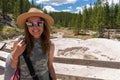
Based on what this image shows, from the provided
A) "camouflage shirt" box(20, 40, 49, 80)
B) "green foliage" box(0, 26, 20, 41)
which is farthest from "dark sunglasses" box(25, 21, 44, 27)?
"green foliage" box(0, 26, 20, 41)

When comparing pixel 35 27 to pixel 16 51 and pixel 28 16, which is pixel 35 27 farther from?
pixel 16 51

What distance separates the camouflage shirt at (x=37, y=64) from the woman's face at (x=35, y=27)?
88mm

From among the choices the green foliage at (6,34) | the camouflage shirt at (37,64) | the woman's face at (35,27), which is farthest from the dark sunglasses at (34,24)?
the green foliage at (6,34)

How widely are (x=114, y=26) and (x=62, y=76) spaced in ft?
196

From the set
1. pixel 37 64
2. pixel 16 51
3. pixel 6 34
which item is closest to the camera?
pixel 16 51

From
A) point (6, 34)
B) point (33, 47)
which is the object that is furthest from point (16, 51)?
point (6, 34)

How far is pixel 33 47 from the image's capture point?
3.12 m

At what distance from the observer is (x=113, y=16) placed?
69.7 meters

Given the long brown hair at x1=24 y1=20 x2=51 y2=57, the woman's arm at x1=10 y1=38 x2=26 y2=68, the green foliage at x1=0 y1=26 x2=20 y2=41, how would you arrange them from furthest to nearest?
the green foliage at x1=0 y1=26 x2=20 y2=41 → the long brown hair at x1=24 y1=20 x2=51 y2=57 → the woman's arm at x1=10 y1=38 x2=26 y2=68

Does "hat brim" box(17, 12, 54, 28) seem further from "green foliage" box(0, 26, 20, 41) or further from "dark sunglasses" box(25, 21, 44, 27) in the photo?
"green foliage" box(0, 26, 20, 41)

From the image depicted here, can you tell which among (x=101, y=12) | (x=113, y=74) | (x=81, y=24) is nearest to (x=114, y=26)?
(x=101, y=12)

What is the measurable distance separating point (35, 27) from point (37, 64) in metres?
0.40

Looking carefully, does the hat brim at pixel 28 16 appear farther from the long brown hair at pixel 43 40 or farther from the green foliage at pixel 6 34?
the green foliage at pixel 6 34

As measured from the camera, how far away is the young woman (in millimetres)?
3051
